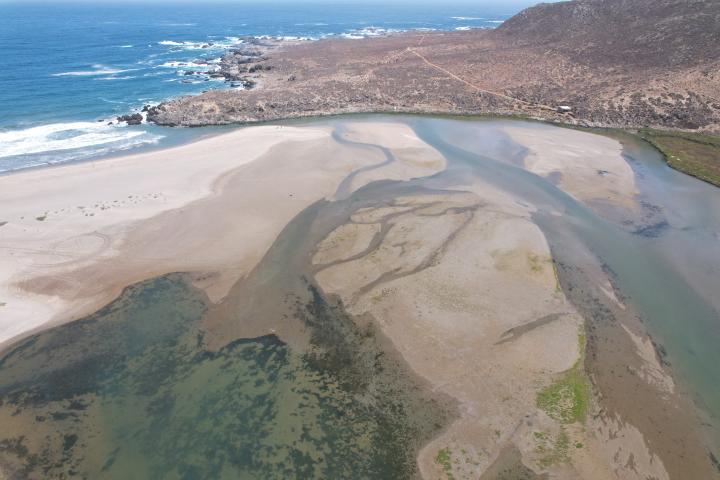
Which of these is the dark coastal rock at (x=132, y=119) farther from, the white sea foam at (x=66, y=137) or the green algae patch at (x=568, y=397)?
the green algae patch at (x=568, y=397)

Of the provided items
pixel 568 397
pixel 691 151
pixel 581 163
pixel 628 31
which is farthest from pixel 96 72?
pixel 628 31

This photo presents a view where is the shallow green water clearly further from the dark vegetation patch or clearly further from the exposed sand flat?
the dark vegetation patch

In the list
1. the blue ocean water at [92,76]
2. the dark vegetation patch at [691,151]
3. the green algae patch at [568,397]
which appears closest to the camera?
the green algae patch at [568,397]

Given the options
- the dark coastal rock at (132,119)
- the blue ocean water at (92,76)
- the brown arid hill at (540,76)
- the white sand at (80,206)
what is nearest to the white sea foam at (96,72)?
the blue ocean water at (92,76)

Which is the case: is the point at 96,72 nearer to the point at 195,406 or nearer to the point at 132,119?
the point at 132,119

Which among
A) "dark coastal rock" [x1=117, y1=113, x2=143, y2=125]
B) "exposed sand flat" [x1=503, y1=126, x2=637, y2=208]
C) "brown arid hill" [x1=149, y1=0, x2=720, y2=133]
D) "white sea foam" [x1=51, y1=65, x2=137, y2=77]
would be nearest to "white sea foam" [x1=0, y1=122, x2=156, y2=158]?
"dark coastal rock" [x1=117, y1=113, x2=143, y2=125]

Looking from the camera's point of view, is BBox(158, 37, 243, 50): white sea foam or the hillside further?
BBox(158, 37, 243, 50): white sea foam

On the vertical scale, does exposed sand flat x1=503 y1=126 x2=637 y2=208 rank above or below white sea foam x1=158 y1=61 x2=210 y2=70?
above
